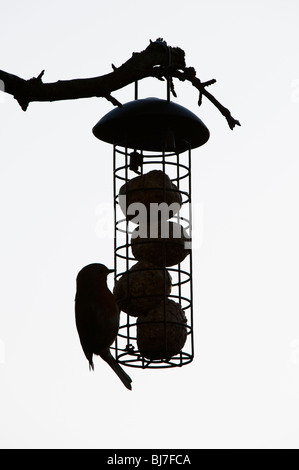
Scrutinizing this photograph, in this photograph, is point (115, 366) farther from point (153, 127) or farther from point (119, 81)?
point (119, 81)

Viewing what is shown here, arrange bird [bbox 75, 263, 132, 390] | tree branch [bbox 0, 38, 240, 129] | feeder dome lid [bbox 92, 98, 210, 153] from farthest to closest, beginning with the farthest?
feeder dome lid [bbox 92, 98, 210, 153], bird [bbox 75, 263, 132, 390], tree branch [bbox 0, 38, 240, 129]

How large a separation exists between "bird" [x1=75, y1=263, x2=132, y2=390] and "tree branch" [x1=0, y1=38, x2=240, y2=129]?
1297 millimetres

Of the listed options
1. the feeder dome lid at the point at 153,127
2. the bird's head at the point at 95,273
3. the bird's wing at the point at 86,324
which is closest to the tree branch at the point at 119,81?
the feeder dome lid at the point at 153,127

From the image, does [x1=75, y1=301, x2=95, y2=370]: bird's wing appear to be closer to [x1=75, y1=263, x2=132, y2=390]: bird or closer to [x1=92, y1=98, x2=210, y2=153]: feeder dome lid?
[x1=75, y1=263, x2=132, y2=390]: bird

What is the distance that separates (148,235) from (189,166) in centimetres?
75

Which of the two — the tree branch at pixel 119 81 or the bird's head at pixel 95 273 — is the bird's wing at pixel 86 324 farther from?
the tree branch at pixel 119 81

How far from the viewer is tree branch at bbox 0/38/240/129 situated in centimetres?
463

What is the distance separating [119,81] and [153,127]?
124 centimetres

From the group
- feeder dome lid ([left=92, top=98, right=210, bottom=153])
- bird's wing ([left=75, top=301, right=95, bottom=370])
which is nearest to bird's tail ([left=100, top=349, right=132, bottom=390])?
bird's wing ([left=75, top=301, right=95, bottom=370])

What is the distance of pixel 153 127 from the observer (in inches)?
244

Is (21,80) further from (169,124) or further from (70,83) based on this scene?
(169,124)

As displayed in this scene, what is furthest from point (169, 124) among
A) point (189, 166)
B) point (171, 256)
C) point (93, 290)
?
point (93, 290)

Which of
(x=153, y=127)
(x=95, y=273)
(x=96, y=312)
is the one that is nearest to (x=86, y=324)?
(x=96, y=312)

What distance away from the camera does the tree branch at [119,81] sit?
4.63m
